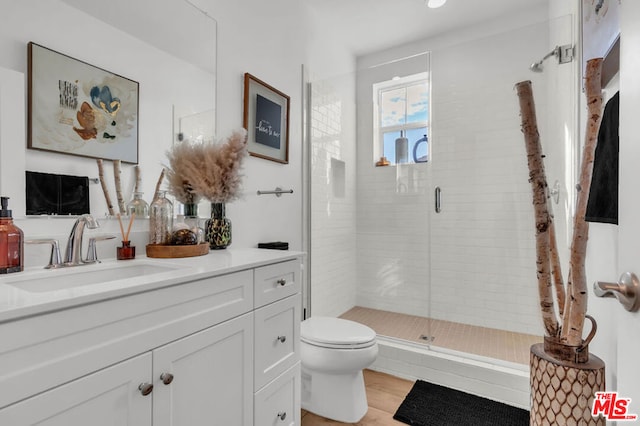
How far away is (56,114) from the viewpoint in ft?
3.54

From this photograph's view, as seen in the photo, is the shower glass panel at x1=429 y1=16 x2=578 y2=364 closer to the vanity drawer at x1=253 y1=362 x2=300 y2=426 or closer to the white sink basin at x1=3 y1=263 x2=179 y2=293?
the vanity drawer at x1=253 y1=362 x2=300 y2=426

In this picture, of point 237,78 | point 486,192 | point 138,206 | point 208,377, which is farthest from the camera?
point 486,192

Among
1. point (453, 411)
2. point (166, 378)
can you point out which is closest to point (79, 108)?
point (166, 378)

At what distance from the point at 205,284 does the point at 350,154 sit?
2277mm

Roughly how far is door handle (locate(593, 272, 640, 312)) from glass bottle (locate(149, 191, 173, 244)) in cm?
136

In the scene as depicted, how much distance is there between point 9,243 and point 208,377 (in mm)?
687

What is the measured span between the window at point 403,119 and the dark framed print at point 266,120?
1.10m

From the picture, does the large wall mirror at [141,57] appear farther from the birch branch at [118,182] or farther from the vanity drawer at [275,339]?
the vanity drawer at [275,339]

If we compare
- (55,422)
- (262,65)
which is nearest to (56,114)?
(55,422)

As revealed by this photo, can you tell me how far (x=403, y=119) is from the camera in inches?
114

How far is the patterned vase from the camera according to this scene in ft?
4.93

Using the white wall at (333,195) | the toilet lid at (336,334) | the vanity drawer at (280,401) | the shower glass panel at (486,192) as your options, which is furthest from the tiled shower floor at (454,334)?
the vanity drawer at (280,401)

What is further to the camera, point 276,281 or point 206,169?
point 206,169

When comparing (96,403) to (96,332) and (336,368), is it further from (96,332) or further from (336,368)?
(336,368)
